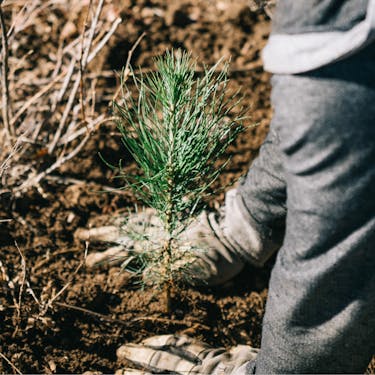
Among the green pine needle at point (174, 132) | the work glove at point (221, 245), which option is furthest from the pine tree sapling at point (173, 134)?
the work glove at point (221, 245)

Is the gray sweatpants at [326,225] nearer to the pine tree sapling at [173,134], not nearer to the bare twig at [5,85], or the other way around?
the pine tree sapling at [173,134]

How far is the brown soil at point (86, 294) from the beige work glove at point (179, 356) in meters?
0.06

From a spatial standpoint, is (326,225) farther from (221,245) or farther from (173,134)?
(221,245)

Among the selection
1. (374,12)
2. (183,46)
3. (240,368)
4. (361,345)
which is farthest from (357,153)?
(183,46)

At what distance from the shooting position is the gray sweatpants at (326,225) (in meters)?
0.95

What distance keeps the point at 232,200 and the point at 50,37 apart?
1474 millimetres

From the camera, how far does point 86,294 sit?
1.80 m

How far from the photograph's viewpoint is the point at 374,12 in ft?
2.87

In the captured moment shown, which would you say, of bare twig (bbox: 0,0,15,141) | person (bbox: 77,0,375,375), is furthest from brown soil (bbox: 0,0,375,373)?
person (bbox: 77,0,375,375)

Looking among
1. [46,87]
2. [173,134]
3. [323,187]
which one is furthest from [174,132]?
[46,87]

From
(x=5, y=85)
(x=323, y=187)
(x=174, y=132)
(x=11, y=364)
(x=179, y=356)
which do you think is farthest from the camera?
(x=5, y=85)

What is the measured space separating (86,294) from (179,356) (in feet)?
1.38

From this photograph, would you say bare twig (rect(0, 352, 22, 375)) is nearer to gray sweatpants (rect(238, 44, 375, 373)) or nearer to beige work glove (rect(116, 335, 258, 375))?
beige work glove (rect(116, 335, 258, 375))

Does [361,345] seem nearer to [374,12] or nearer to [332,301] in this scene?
[332,301]
